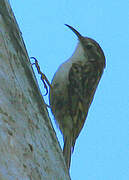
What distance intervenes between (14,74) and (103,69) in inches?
83.1

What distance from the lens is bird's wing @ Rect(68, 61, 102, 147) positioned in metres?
3.82

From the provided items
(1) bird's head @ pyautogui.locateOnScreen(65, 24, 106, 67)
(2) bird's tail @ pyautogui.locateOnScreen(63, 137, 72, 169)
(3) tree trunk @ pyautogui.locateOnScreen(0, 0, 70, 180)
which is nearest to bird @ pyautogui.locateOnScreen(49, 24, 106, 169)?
(2) bird's tail @ pyautogui.locateOnScreen(63, 137, 72, 169)

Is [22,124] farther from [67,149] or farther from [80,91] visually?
[80,91]

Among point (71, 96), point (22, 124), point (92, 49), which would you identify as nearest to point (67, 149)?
point (71, 96)

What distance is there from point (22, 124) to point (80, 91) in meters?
1.85

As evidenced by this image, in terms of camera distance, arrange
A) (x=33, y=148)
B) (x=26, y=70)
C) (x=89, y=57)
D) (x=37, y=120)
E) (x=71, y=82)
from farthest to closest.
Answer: (x=89, y=57), (x=71, y=82), (x=26, y=70), (x=37, y=120), (x=33, y=148)

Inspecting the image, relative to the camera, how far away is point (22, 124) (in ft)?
6.73

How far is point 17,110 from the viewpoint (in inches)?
82.4

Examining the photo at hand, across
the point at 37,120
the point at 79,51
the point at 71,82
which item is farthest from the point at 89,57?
the point at 37,120

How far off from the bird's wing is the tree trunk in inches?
47.5

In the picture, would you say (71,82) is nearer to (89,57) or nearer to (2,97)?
(89,57)

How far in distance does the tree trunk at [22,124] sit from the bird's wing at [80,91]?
3.95 feet

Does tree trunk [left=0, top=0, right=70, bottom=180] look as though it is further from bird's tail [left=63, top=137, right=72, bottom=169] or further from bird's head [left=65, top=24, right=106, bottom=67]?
bird's head [left=65, top=24, right=106, bottom=67]

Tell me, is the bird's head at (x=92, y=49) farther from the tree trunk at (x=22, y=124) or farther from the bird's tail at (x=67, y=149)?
the tree trunk at (x=22, y=124)
